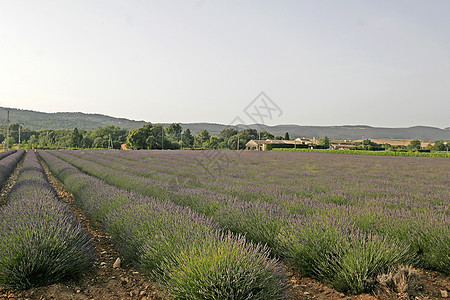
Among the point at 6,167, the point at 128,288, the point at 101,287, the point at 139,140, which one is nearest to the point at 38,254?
the point at 101,287

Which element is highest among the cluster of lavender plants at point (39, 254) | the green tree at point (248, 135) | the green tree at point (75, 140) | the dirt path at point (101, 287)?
the green tree at point (248, 135)

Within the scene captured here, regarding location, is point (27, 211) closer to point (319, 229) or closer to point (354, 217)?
point (319, 229)

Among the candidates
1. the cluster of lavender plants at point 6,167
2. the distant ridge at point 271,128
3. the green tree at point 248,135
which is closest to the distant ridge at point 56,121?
the distant ridge at point 271,128

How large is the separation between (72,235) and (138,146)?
66358 millimetres

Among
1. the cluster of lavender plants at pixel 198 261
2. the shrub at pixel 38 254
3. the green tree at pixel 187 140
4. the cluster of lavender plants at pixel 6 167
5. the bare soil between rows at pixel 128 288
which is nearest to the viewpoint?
the cluster of lavender plants at pixel 198 261

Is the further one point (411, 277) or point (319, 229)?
point (319, 229)

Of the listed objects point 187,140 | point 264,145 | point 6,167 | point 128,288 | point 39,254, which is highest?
point 39,254

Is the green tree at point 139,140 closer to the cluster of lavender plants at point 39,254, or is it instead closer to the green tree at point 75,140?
the green tree at point 75,140

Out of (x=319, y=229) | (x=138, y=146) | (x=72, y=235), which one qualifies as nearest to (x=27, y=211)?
(x=72, y=235)

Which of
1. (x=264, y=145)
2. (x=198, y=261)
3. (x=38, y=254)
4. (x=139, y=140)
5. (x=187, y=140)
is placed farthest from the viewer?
(x=187, y=140)

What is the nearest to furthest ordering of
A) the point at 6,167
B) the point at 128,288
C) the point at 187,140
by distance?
the point at 128,288, the point at 6,167, the point at 187,140

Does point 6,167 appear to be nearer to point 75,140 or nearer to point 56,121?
point 75,140

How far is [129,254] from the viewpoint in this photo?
345 centimetres

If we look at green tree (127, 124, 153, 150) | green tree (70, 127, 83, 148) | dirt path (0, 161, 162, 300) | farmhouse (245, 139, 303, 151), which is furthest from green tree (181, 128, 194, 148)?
dirt path (0, 161, 162, 300)
